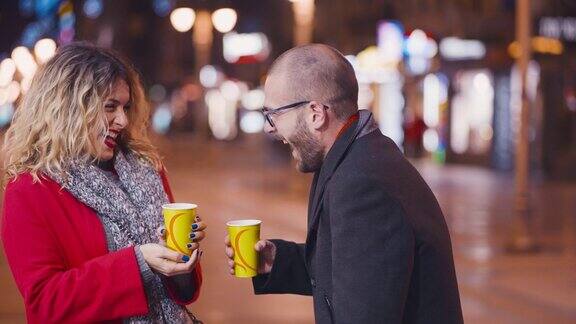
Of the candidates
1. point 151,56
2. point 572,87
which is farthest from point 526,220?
point 151,56

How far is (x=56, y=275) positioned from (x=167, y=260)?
1.18 feet

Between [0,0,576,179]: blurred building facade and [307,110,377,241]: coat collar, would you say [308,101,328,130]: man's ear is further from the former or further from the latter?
[0,0,576,179]: blurred building facade

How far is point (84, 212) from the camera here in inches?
124

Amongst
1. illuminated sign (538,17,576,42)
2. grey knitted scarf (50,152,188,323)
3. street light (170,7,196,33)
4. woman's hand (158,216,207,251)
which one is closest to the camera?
woman's hand (158,216,207,251)

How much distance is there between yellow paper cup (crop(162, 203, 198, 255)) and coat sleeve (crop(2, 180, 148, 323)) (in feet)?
0.47

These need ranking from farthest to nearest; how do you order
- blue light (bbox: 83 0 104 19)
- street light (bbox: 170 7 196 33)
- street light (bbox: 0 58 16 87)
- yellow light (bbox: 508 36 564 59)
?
street light (bbox: 0 58 16 87)
blue light (bbox: 83 0 104 19)
street light (bbox: 170 7 196 33)
yellow light (bbox: 508 36 564 59)

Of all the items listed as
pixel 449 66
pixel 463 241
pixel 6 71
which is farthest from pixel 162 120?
pixel 463 241

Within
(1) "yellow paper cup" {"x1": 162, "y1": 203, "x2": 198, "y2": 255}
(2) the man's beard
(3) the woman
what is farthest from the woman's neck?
(2) the man's beard

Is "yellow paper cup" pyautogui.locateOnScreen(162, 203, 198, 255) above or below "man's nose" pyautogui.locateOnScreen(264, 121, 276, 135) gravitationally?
below

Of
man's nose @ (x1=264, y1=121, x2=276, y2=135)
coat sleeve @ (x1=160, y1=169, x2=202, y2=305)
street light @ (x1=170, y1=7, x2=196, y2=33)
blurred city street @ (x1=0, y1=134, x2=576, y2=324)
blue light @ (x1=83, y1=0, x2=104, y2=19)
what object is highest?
blue light @ (x1=83, y1=0, x2=104, y2=19)

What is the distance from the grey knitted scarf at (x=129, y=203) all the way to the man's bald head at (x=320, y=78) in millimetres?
798

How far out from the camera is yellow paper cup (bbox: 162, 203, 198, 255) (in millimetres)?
3033

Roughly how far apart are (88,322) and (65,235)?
0.30 meters

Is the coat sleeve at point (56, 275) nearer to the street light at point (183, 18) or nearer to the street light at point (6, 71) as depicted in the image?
the street light at point (183, 18)
